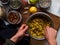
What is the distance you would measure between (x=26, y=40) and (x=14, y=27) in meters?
0.12

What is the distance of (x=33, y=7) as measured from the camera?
134 centimetres

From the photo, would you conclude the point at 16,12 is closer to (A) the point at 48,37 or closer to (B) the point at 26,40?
(B) the point at 26,40

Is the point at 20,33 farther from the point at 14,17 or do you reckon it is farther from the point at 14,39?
the point at 14,17

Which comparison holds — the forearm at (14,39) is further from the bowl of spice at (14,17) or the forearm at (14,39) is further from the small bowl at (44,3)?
the small bowl at (44,3)

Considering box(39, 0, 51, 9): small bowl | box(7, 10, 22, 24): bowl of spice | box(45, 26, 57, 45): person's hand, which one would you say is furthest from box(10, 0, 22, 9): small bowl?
box(45, 26, 57, 45): person's hand

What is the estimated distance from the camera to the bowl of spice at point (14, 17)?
137 centimetres

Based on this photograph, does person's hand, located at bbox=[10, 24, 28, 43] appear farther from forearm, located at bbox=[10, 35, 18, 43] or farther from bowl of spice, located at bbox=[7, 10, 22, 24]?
bowl of spice, located at bbox=[7, 10, 22, 24]

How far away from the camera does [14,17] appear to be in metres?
1.38

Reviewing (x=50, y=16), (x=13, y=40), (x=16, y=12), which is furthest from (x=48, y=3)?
(x=13, y=40)

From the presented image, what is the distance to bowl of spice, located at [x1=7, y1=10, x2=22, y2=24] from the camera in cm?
137

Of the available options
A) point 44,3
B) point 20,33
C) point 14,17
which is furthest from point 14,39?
point 44,3

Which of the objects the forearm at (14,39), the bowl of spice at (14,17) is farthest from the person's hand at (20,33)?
the bowl of spice at (14,17)

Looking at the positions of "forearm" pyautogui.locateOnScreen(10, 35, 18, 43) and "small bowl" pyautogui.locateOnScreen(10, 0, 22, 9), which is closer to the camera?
"forearm" pyautogui.locateOnScreen(10, 35, 18, 43)

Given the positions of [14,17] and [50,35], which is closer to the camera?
[50,35]
